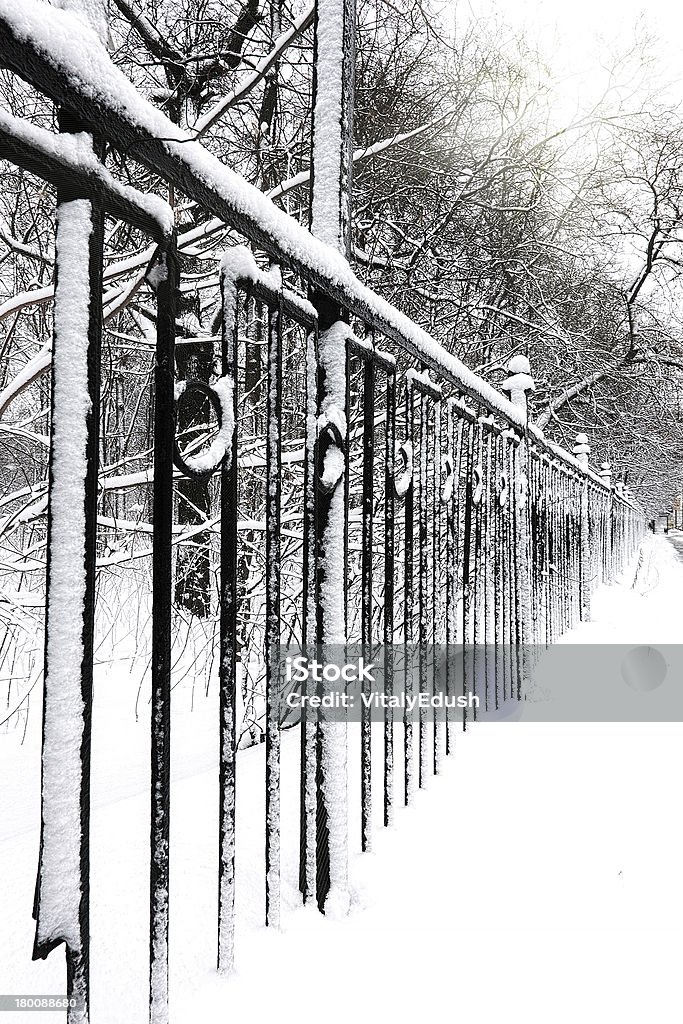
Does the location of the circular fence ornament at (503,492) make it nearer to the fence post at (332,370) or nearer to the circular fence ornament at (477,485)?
the circular fence ornament at (477,485)

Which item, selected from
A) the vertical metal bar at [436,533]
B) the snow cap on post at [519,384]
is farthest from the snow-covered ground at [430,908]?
the snow cap on post at [519,384]

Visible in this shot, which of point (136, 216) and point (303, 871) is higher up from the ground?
point (136, 216)

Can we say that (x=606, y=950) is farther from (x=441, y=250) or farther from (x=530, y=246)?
(x=530, y=246)

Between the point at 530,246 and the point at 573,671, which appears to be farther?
the point at 530,246

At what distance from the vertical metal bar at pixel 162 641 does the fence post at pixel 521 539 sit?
3006mm

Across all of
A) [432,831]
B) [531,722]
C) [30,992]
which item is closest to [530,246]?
[531,722]

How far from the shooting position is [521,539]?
4.02 m

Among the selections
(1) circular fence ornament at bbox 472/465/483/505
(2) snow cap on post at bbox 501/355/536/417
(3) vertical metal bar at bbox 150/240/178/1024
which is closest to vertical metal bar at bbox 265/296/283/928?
(3) vertical metal bar at bbox 150/240/178/1024

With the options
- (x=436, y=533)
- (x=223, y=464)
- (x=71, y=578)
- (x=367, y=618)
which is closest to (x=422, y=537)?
(x=436, y=533)

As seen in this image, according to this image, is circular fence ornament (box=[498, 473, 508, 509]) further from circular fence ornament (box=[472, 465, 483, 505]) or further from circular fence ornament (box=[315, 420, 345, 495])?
circular fence ornament (box=[315, 420, 345, 495])

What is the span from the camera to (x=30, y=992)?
3.42ft

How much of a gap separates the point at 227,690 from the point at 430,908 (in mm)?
737

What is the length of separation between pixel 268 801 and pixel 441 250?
19.8 ft

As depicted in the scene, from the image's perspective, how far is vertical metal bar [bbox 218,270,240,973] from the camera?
1.20 meters
